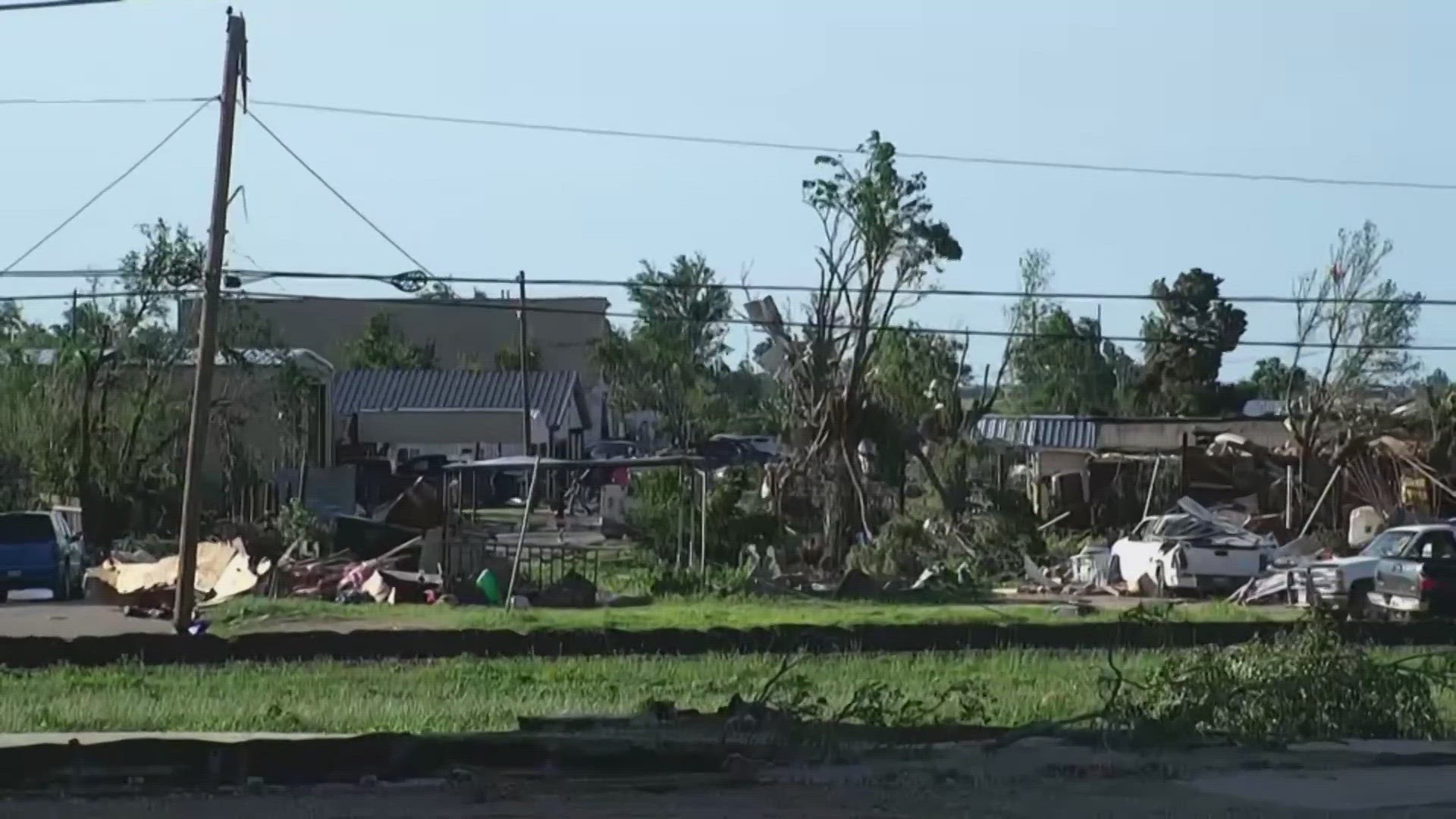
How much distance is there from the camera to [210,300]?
3216cm

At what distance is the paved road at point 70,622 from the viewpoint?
32.4 m

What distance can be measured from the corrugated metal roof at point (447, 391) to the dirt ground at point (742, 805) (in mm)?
73600

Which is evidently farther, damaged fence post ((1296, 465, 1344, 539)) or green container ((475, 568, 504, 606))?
damaged fence post ((1296, 465, 1344, 539))

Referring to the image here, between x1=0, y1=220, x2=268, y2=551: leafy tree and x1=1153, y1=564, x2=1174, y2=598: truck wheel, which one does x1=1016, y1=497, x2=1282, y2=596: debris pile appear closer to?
x1=1153, y1=564, x2=1174, y2=598: truck wheel

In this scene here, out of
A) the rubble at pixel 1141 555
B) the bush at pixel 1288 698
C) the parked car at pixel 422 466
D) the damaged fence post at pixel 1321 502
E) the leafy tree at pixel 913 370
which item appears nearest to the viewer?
the bush at pixel 1288 698

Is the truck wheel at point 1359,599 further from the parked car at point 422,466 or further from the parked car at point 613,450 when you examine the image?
the parked car at point 613,450

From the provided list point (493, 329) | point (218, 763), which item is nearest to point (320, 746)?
point (218, 763)

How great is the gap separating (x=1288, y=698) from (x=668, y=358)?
289ft

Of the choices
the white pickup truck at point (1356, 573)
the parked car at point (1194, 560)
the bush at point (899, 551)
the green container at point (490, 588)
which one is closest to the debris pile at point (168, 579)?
the green container at point (490, 588)

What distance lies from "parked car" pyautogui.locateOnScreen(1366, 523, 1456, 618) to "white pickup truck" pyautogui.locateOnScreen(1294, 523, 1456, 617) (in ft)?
0.41

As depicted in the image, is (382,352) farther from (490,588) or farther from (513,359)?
(490,588)

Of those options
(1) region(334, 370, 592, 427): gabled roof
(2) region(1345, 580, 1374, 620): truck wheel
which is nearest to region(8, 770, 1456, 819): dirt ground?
(2) region(1345, 580, 1374, 620): truck wheel

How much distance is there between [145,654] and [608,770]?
12.4 m

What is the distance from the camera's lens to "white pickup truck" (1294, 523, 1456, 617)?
117 ft
